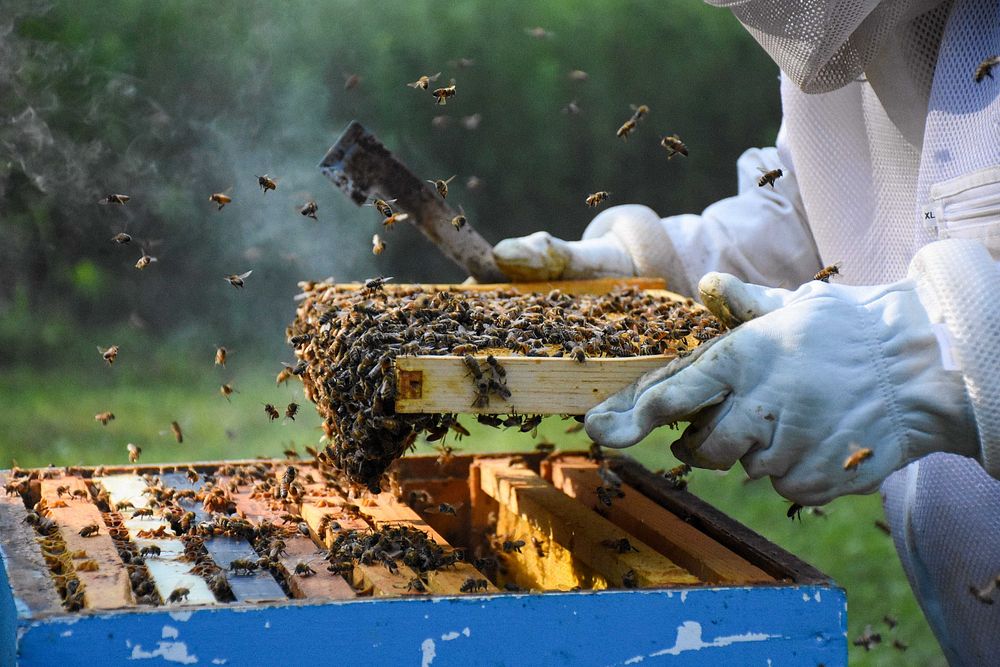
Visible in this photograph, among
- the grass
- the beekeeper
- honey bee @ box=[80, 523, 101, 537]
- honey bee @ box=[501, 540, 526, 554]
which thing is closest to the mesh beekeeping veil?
the beekeeper

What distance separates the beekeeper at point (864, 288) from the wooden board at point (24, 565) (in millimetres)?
1069

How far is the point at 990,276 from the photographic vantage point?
204 cm

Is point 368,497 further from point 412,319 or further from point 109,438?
point 109,438

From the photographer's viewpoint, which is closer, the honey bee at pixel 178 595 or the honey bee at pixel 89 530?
the honey bee at pixel 178 595

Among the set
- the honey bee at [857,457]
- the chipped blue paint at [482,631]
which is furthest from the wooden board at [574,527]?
the honey bee at [857,457]

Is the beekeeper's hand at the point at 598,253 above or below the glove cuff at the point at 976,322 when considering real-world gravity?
above

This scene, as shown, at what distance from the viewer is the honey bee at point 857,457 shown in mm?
2031

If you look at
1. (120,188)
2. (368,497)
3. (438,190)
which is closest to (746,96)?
(120,188)

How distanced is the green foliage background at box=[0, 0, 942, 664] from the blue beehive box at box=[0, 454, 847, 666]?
437 centimetres

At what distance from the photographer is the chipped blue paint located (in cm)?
172

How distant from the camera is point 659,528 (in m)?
2.50

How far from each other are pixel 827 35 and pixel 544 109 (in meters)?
6.47

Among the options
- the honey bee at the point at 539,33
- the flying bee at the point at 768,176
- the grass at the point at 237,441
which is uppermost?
the honey bee at the point at 539,33

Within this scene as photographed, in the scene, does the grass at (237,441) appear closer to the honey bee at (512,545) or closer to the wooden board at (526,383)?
the honey bee at (512,545)
